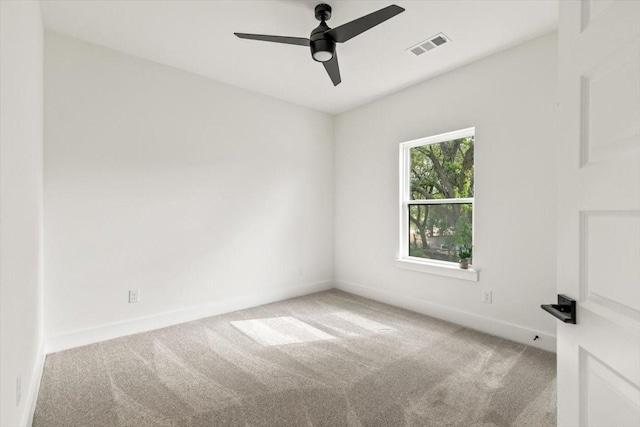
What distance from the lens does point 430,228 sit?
3.89 metres

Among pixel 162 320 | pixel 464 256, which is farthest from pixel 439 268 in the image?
pixel 162 320

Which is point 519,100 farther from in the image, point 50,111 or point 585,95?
point 50,111

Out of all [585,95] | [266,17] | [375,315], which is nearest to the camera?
[585,95]

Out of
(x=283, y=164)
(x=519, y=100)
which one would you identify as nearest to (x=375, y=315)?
(x=283, y=164)

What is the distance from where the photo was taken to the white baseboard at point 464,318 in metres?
2.82

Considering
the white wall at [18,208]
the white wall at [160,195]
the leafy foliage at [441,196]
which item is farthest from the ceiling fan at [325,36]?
the leafy foliage at [441,196]

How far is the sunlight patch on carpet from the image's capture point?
302cm

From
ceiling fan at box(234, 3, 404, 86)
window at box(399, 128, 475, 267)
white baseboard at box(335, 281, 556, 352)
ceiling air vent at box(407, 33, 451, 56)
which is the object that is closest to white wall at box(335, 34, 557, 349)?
white baseboard at box(335, 281, 556, 352)

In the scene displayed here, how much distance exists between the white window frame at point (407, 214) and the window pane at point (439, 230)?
0.19 feet

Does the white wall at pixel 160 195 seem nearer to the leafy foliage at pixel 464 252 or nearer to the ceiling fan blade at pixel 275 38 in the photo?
the ceiling fan blade at pixel 275 38

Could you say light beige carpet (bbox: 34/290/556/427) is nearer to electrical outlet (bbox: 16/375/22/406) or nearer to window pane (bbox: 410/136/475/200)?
electrical outlet (bbox: 16/375/22/406)

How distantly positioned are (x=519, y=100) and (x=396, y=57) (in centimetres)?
122

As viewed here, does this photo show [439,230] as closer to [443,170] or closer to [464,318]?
[443,170]

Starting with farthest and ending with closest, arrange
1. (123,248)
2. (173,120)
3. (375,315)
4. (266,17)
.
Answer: (375,315), (173,120), (123,248), (266,17)
